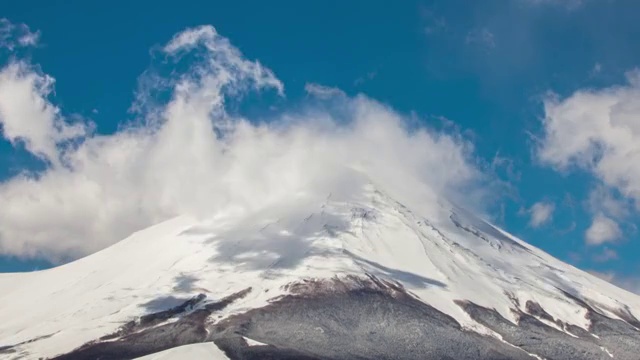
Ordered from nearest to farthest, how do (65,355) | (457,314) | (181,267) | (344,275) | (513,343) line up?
(65,355), (513,343), (457,314), (344,275), (181,267)

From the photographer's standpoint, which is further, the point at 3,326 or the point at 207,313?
the point at 3,326

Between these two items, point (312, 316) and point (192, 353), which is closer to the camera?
point (192, 353)

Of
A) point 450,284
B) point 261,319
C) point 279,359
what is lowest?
point 279,359


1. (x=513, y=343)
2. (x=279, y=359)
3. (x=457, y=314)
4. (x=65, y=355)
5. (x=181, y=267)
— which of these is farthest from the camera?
(x=181, y=267)

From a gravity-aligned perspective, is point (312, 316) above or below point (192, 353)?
Result: above

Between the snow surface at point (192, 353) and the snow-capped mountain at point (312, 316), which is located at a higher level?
the snow-capped mountain at point (312, 316)

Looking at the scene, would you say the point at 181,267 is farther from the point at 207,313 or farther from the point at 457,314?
the point at 457,314

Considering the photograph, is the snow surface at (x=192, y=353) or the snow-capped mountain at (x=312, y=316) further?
the snow-capped mountain at (x=312, y=316)

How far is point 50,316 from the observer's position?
568ft

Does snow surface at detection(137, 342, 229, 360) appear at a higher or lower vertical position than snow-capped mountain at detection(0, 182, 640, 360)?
lower

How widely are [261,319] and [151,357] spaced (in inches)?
1348

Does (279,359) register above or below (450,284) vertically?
below

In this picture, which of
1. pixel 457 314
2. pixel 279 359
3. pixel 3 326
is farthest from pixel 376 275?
pixel 3 326

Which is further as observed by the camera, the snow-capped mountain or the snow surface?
the snow-capped mountain
